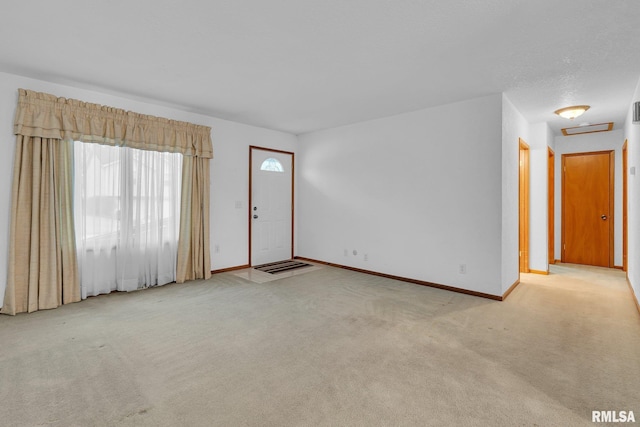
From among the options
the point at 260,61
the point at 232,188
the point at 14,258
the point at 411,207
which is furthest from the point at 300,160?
the point at 14,258

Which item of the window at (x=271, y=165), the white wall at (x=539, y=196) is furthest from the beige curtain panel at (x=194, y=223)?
the white wall at (x=539, y=196)

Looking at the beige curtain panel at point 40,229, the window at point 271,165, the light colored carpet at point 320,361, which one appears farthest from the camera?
the window at point 271,165

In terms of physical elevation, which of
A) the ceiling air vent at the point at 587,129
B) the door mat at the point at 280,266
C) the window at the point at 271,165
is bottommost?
the door mat at the point at 280,266

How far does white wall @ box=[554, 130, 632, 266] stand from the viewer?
18.2 feet

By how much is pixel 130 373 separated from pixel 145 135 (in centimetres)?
309

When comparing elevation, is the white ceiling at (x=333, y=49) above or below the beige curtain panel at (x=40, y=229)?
above

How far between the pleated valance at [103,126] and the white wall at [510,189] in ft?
13.6

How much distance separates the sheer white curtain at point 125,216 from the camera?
148 inches

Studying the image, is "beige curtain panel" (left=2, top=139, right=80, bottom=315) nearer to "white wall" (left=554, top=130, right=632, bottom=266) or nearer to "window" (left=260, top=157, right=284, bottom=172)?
"window" (left=260, top=157, right=284, bottom=172)

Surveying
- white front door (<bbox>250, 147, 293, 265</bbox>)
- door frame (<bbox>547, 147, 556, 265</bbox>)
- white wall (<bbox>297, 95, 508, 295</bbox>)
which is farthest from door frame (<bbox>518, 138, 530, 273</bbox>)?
white front door (<bbox>250, 147, 293, 265</bbox>)

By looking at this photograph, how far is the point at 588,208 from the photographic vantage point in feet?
19.0

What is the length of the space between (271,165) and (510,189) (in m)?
3.96

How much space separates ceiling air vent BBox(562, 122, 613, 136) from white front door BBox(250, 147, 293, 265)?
5.15 meters

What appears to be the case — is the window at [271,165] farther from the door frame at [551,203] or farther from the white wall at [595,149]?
the white wall at [595,149]
